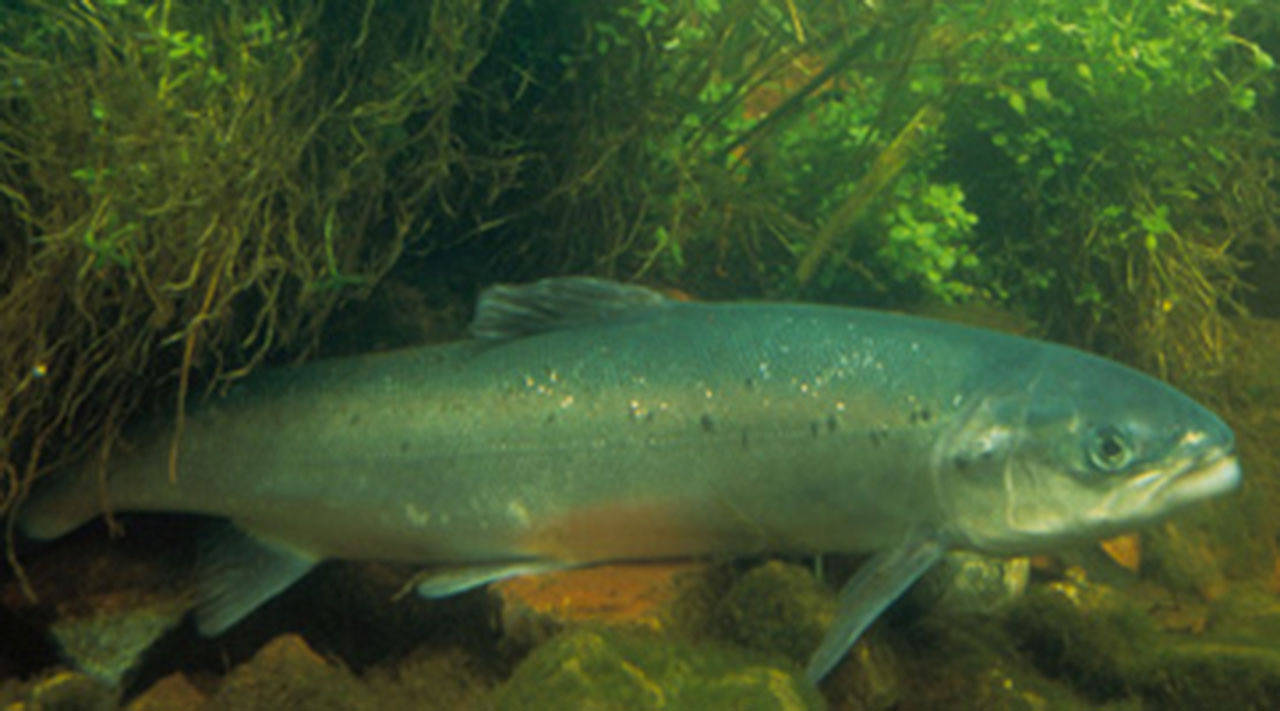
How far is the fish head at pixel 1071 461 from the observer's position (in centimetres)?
307

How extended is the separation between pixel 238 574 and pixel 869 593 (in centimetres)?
234

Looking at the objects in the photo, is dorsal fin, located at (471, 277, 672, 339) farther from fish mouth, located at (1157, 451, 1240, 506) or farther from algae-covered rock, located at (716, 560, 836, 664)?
fish mouth, located at (1157, 451, 1240, 506)

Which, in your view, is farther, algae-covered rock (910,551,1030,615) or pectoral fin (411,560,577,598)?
algae-covered rock (910,551,1030,615)

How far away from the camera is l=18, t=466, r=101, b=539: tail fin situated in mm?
3721

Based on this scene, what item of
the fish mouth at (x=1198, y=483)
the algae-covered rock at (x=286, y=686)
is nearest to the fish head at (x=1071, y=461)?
the fish mouth at (x=1198, y=483)

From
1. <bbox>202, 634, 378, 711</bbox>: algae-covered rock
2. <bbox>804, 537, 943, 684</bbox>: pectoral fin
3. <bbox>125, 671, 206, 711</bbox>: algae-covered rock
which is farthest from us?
<bbox>125, 671, 206, 711</bbox>: algae-covered rock

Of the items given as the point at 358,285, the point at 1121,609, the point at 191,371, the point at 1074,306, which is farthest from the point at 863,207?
the point at 191,371

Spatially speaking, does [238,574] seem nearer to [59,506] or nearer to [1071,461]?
[59,506]

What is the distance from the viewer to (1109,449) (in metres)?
3.10

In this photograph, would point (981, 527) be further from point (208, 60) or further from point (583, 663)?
point (208, 60)

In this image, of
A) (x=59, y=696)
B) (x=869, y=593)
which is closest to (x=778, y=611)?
(x=869, y=593)

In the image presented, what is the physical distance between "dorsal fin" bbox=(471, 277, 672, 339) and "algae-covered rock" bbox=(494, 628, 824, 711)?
120 centimetres

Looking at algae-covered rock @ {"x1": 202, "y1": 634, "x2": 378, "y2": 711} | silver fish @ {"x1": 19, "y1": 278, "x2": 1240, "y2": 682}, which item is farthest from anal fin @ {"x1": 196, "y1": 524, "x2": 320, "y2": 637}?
algae-covered rock @ {"x1": 202, "y1": 634, "x2": 378, "y2": 711}

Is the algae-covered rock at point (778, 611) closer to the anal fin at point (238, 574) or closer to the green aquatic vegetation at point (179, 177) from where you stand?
the anal fin at point (238, 574)
